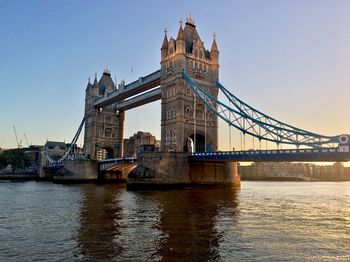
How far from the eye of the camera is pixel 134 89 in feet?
255

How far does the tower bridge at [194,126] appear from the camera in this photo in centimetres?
4647

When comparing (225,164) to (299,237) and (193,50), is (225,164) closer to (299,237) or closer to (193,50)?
(193,50)

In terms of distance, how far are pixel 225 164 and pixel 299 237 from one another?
1705 inches

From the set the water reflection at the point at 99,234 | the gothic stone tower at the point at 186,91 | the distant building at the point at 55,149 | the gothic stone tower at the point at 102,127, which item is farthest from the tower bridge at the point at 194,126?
the distant building at the point at 55,149

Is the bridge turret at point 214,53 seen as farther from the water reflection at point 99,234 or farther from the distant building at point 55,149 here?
the distant building at point 55,149

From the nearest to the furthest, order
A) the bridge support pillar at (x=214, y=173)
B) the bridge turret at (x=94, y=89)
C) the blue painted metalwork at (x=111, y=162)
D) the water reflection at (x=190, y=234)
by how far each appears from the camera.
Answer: the water reflection at (x=190, y=234) < the bridge support pillar at (x=214, y=173) < the blue painted metalwork at (x=111, y=162) < the bridge turret at (x=94, y=89)

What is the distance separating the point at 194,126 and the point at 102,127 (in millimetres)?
44176

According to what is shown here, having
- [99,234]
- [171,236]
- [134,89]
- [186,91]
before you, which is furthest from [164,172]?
[171,236]

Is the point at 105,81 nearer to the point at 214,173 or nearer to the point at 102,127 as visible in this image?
the point at 102,127

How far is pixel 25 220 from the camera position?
22.7 meters

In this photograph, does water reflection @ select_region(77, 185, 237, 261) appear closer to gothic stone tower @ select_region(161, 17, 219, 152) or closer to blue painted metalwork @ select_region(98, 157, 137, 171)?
gothic stone tower @ select_region(161, 17, 219, 152)

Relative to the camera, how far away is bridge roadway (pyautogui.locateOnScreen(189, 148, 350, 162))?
4003 centimetres

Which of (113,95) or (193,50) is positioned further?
(113,95)

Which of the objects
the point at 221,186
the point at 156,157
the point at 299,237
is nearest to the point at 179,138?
the point at 156,157
